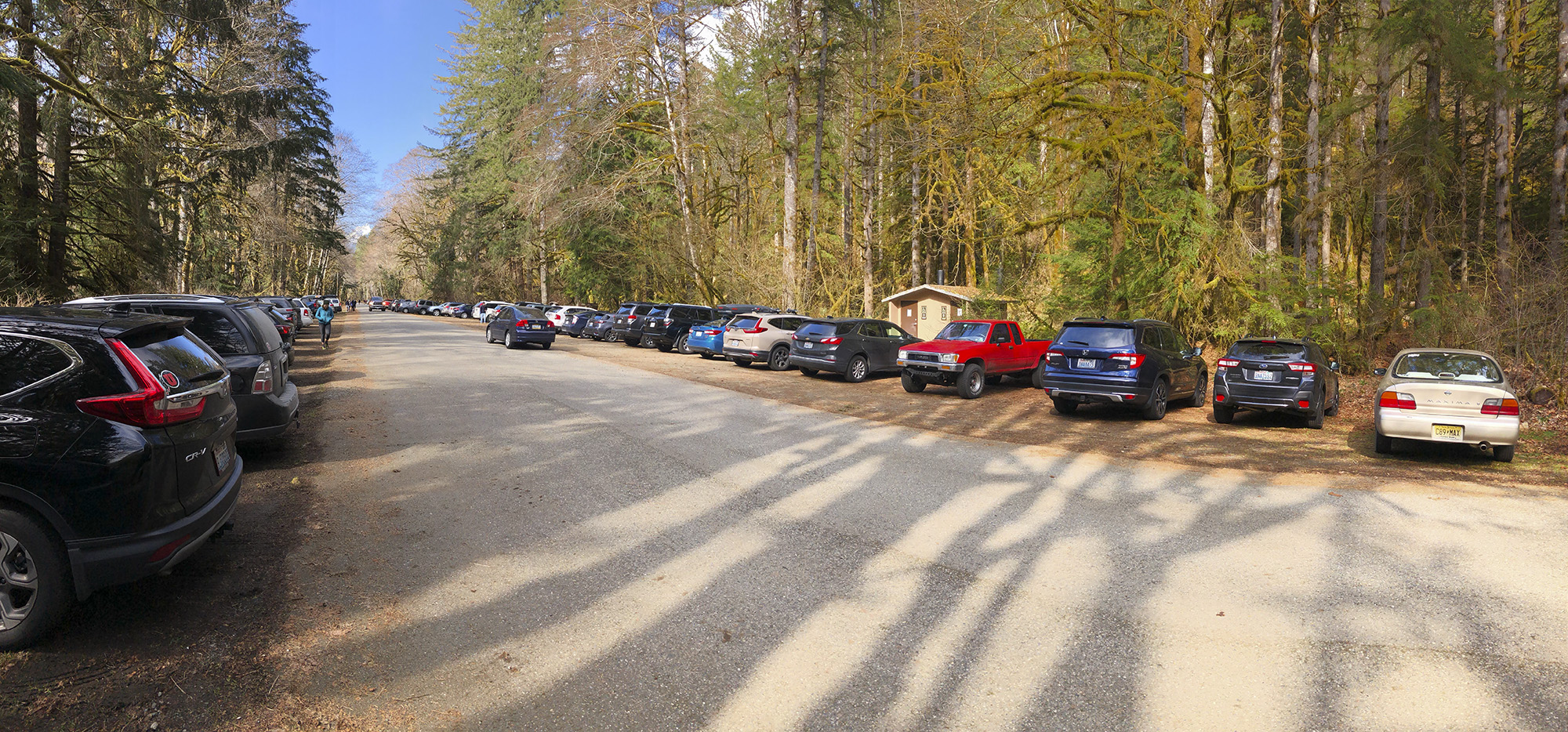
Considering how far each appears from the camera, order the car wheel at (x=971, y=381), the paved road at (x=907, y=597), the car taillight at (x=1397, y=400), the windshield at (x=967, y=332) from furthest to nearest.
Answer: the windshield at (x=967, y=332)
the car wheel at (x=971, y=381)
the car taillight at (x=1397, y=400)
the paved road at (x=907, y=597)

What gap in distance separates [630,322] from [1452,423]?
1032 inches

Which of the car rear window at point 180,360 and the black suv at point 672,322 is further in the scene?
the black suv at point 672,322

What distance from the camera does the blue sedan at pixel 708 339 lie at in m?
25.8

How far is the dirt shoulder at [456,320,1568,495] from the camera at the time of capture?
915 cm

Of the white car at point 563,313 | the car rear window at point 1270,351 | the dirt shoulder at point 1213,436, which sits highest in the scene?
the white car at point 563,313

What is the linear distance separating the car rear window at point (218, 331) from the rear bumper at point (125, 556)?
4399mm

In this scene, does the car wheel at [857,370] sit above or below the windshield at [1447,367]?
below

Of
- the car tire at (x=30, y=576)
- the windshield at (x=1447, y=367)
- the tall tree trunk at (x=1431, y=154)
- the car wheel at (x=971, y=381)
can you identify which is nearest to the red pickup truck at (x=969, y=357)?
the car wheel at (x=971, y=381)

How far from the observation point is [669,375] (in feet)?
62.8

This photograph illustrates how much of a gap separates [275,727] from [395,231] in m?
75.9

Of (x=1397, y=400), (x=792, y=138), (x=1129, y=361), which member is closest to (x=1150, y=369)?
(x=1129, y=361)

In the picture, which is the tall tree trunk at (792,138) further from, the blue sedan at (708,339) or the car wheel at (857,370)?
the car wheel at (857,370)

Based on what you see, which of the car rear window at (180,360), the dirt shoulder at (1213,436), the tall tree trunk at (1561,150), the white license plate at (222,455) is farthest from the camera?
the tall tree trunk at (1561,150)

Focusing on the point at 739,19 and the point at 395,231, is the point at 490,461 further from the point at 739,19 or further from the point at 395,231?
the point at 395,231
